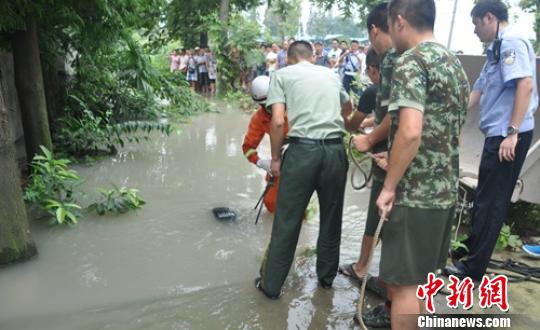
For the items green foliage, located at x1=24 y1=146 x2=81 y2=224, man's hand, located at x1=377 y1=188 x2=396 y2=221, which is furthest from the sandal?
green foliage, located at x1=24 y1=146 x2=81 y2=224

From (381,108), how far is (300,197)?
822 millimetres

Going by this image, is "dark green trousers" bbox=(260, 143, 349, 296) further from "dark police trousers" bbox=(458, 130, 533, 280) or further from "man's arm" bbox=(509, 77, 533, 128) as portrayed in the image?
"man's arm" bbox=(509, 77, 533, 128)

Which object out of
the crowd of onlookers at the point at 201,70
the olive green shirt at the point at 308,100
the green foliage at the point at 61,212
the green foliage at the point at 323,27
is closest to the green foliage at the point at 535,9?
the crowd of onlookers at the point at 201,70

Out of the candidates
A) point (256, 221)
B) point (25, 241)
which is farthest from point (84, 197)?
point (256, 221)

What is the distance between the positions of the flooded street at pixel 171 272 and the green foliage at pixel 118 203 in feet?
0.31

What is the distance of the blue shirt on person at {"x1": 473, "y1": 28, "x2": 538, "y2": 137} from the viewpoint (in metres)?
3.04

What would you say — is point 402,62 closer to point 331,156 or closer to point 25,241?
point 331,156

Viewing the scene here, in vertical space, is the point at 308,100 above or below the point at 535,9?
below

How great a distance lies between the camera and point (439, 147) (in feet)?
7.55

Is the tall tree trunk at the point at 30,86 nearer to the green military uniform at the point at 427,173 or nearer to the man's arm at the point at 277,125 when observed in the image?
the man's arm at the point at 277,125

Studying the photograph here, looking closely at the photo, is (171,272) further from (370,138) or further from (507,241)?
(507,241)

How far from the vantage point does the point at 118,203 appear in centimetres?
502

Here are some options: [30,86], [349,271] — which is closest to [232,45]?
[30,86]

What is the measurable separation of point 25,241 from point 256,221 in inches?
86.2
